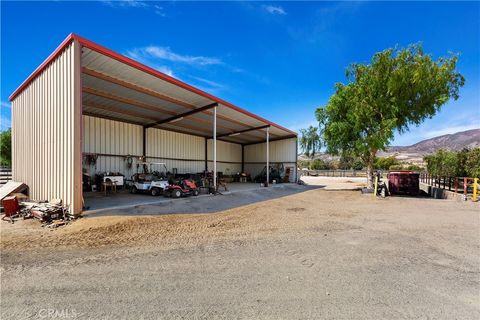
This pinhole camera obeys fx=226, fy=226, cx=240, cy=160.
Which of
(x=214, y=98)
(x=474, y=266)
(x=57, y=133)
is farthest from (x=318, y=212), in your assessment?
(x=57, y=133)

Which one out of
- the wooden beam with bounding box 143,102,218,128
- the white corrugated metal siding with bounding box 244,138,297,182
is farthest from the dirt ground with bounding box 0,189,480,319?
the white corrugated metal siding with bounding box 244,138,297,182

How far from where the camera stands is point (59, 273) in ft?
13.1

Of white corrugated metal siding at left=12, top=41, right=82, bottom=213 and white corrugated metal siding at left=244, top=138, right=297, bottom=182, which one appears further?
white corrugated metal siding at left=244, top=138, right=297, bottom=182

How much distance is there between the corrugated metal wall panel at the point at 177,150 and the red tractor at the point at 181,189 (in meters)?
8.53

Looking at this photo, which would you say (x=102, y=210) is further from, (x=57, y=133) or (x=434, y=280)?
(x=434, y=280)

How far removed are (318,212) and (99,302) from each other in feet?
28.8

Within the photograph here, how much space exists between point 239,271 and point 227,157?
84.4 feet

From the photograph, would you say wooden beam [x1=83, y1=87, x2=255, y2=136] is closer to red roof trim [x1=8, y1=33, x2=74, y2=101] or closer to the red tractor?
red roof trim [x1=8, y1=33, x2=74, y2=101]

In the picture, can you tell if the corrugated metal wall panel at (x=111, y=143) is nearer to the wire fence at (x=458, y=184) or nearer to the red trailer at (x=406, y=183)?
the red trailer at (x=406, y=183)

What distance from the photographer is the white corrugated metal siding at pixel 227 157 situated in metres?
28.1

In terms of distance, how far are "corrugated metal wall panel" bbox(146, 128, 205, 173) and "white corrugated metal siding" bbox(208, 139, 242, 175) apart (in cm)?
123

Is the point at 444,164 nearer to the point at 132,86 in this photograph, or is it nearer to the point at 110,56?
the point at 132,86

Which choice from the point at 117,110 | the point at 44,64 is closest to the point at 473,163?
the point at 117,110

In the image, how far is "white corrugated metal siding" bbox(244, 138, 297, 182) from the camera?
26292 mm
